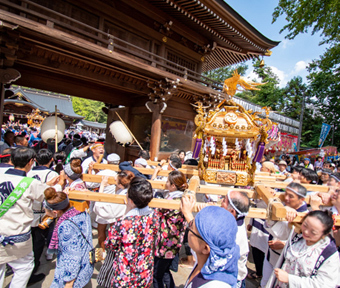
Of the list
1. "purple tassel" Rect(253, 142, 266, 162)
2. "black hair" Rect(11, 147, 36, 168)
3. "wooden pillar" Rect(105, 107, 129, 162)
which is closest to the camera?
"black hair" Rect(11, 147, 36, 168)

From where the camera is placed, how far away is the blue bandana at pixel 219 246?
3.60 ft

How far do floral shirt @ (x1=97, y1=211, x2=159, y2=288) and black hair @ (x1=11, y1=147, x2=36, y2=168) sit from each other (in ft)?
4.31

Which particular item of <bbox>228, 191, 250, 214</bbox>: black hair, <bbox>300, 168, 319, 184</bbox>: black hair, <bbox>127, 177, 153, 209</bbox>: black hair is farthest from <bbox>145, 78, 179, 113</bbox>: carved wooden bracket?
<bbox>228, 191, 250, 214</bbox>: black hair

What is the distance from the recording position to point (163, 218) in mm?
2326

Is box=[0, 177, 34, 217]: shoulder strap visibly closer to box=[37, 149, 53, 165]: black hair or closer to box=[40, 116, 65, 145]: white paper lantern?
box=[37, 149, 53, 165]: black hair

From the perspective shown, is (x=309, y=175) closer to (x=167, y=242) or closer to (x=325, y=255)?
(x=325, y=255)

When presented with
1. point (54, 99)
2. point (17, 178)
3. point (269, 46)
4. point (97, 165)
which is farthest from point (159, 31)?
point (54, 99)

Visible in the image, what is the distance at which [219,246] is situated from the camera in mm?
1108

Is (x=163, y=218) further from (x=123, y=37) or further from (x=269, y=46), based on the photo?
(x=269, y=46)

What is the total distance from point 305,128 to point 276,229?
26.6 m

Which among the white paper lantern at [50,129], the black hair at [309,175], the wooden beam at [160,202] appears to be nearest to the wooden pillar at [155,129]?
the white paper lantern at [50,129]

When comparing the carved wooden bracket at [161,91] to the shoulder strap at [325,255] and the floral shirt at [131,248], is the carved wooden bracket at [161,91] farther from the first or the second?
the shoulder strap at [325,255]

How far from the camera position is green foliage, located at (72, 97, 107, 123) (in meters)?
35.2

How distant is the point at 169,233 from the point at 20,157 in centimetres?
190
